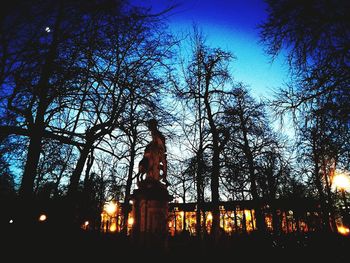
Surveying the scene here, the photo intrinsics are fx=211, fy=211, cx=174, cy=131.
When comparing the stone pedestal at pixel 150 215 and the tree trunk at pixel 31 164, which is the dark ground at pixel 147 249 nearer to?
the stone pedestal at pixel 150 215

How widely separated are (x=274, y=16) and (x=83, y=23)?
4418mm

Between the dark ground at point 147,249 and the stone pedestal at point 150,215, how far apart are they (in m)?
0.27

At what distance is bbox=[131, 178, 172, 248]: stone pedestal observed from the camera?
6.82m

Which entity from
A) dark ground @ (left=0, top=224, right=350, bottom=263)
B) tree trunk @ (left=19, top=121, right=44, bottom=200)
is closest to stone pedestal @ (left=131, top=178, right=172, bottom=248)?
dark ground @ (left=0, top=224, right=350, bottom=263)

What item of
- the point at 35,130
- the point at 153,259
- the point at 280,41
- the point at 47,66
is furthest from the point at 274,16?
the point at 153,259

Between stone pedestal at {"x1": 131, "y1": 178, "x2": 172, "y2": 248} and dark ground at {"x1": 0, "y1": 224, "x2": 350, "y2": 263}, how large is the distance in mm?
267

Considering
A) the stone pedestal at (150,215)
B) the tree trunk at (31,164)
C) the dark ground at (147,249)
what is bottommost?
the dark ground at (147,249)

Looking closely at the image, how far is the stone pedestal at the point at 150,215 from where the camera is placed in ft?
22.4

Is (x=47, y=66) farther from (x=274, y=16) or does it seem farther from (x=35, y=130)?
(x=274, y=16)

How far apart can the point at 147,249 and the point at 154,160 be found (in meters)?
2.89

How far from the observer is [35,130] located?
166 inches

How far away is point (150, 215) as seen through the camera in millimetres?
7051

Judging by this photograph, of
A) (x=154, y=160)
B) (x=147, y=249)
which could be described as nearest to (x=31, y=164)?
(x=154, y=160)

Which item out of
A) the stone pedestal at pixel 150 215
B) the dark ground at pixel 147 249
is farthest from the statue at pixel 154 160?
the dark ground at pixel 147 249
